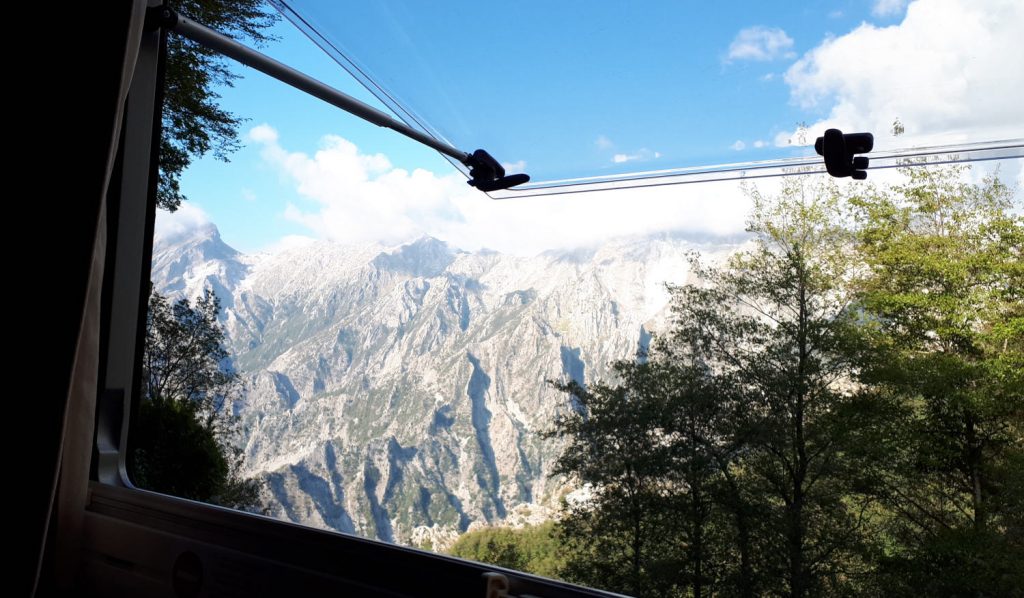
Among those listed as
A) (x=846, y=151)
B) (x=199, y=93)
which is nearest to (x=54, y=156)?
(x=846, y=151)

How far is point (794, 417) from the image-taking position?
7.29 m

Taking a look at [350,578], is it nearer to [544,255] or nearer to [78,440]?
[78,440]

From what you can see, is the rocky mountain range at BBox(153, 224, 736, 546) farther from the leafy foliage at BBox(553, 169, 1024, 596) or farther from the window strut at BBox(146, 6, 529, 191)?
the window strut at BBox(146, 6, 529, 191)

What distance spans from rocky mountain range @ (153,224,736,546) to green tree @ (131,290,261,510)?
1.55 feet

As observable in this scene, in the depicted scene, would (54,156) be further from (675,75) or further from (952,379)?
(952,379)

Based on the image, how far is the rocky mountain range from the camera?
1050 centimetres

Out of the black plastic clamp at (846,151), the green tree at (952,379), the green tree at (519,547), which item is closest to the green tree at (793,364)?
the green tree at (952,379)

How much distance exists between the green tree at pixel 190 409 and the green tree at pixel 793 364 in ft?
16.5

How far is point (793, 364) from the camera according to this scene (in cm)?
743

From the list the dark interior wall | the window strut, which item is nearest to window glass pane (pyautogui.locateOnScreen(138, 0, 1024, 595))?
the window strut

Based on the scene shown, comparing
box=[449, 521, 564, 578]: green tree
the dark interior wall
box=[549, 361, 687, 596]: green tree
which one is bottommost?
box=[449, 521, 564, 578]: green tree

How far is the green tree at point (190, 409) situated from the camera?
472 centimetres

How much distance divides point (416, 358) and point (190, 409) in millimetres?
16905

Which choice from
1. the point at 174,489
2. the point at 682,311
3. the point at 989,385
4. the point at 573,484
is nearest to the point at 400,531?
the point at 573,484
